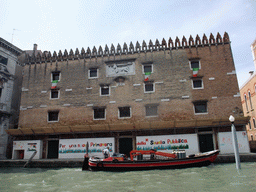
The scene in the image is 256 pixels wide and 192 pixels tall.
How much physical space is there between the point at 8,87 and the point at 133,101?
1622 centimetres

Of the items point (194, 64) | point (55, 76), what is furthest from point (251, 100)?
point (55, 76)

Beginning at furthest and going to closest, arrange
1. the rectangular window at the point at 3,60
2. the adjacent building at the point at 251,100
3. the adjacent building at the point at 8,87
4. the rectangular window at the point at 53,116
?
the adjacent building at the point at 251,100, the rectangular window at the point at 3,60, the adjacent building at the point at 8,87, the rectangular window at the point at 53,116

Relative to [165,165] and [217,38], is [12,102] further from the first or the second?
[217,38]

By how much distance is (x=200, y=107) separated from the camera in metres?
20.4

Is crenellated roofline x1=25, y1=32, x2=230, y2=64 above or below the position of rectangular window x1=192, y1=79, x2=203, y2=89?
above

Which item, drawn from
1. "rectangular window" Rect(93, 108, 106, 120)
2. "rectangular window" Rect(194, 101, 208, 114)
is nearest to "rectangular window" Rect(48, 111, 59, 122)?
"rectangular window" Rect(93, 108, 106, 120)

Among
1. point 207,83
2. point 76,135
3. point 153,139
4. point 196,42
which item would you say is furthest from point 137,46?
point 76,135

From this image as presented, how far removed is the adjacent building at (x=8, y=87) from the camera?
75.7ft

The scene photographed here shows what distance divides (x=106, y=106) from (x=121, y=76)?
3917mm

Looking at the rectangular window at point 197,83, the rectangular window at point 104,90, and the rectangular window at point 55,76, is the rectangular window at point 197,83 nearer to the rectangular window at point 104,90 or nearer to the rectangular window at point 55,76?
the rectangular window at point 104,90

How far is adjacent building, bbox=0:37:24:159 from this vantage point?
23.1 metres

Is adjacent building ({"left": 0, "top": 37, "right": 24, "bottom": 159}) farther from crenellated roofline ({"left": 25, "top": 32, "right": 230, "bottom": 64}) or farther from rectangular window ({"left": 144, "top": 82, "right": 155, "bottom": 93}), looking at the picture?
rectangular window ({"left": 144, "top": 82, "right": 155, "bottom": 93})

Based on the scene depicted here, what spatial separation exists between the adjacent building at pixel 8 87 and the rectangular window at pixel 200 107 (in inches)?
883

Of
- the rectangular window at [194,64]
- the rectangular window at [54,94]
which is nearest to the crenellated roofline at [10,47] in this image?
the rectangular window at [54,94]
